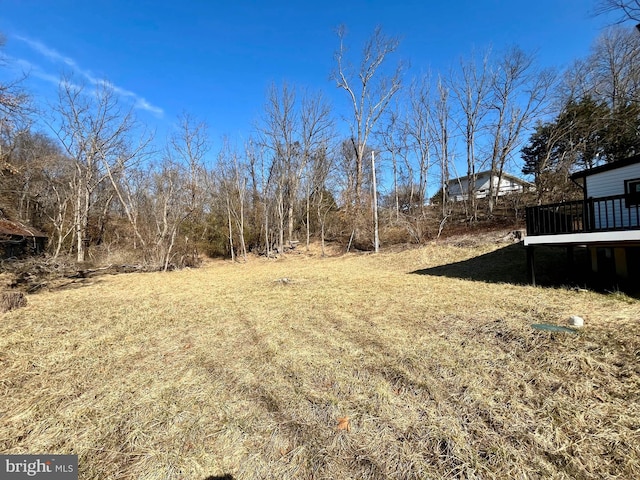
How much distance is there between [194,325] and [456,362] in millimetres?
4141

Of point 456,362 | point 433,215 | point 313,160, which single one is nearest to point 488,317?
point 456,362

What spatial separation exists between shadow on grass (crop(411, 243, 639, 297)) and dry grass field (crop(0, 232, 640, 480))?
64.8 inches

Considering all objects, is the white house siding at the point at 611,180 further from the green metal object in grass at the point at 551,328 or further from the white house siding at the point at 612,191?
the green metal object in grass at the point at 551,328

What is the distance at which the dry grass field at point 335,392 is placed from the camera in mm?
1972

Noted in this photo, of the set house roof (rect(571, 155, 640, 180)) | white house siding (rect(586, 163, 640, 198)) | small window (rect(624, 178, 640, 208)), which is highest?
house roof (rect(571, 155, 640, 180))

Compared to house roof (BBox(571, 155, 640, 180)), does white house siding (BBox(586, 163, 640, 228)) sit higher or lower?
lower

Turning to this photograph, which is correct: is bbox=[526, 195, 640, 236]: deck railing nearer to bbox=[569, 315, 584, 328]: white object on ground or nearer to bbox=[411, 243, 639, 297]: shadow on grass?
bbox=[411, 243, 639, 297]: shadow on grass

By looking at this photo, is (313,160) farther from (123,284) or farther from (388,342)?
(388,342)

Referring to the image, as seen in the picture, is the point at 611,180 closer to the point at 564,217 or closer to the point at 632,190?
the point at 632,190

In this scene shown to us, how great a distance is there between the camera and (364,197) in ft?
61.7

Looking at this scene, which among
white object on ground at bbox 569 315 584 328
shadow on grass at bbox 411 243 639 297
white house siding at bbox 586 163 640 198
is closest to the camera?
white object on ground at bbox 569 315 584 328

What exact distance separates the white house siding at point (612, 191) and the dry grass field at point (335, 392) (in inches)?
109

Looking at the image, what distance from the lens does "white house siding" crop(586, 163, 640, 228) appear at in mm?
7133

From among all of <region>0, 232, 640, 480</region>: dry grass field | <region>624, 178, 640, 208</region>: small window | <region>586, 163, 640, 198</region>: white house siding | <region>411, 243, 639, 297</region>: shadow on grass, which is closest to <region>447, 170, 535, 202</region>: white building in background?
<region>411, 243, 639, 297</region>: shadow on grass
